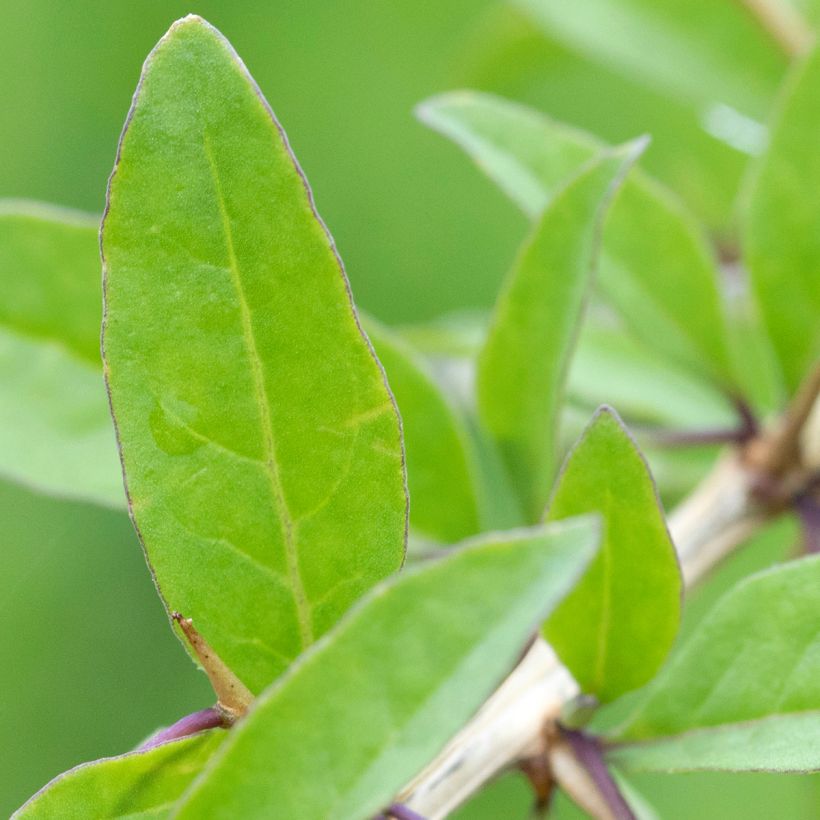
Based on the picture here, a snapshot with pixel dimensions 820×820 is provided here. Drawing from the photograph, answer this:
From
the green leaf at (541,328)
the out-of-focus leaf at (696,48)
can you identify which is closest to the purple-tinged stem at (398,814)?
the green leaf at (541,328)

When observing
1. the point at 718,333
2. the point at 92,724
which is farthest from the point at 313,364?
the point at 92,724

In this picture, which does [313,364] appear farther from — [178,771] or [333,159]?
[333,159]

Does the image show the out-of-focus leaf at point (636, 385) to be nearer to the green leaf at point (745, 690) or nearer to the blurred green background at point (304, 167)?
the green leaf at point (745, 690)

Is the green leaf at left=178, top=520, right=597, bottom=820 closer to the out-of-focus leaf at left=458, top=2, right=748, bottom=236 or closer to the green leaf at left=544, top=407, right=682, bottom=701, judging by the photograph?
the green leaf at left=544, top=407, right=682, bottom=701

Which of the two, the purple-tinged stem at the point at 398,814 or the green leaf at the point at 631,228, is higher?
the green leaf at the point at 631,228

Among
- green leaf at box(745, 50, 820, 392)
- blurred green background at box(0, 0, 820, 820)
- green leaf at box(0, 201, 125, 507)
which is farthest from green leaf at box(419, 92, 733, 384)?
blurred green background at box(0, 0, 820, 820)

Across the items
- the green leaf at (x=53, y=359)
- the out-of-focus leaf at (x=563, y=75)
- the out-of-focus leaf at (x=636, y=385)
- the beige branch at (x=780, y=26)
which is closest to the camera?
the green leaf at (x=53, y=359)
